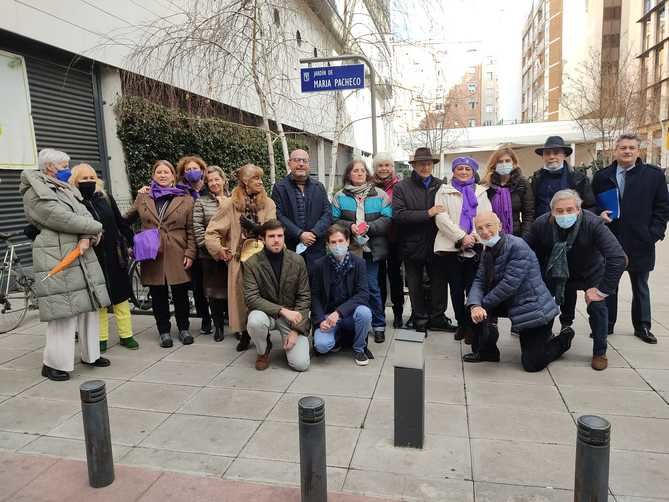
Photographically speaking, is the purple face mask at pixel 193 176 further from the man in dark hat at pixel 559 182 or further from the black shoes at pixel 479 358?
the man in dark hat at pixel 559 182

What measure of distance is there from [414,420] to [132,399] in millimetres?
2334

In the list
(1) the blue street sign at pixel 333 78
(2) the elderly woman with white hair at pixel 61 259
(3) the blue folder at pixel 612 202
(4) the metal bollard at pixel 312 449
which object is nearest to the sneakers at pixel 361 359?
(4) the metal bollard at pixel 312 449

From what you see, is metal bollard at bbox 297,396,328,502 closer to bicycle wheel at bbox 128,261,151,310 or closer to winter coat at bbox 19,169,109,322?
winter coat at bbox 19,169,109,322

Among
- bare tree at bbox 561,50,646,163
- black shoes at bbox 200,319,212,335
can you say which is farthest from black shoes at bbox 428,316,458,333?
bare tree at bbox 561,50,646,163

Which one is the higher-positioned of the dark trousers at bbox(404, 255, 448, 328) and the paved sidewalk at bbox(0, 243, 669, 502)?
the dark trousers at bbox(404, 255, 448, 328)

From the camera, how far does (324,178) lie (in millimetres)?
23469

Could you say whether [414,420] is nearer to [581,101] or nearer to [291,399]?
[291,399]

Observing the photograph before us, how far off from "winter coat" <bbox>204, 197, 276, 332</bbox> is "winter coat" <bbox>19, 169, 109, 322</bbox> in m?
1.08

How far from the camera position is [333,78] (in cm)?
697

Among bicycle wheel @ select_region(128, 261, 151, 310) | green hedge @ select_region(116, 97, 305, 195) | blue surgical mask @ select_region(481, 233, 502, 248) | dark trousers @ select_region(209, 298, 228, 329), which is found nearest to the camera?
blue surgical mask @ select_region(481, 233, 502, 248)

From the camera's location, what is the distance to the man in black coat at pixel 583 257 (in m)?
4.46

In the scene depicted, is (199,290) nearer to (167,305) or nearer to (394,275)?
(167,305)

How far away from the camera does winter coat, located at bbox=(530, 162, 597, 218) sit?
17.1 ft

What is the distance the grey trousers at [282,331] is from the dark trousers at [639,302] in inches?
128
